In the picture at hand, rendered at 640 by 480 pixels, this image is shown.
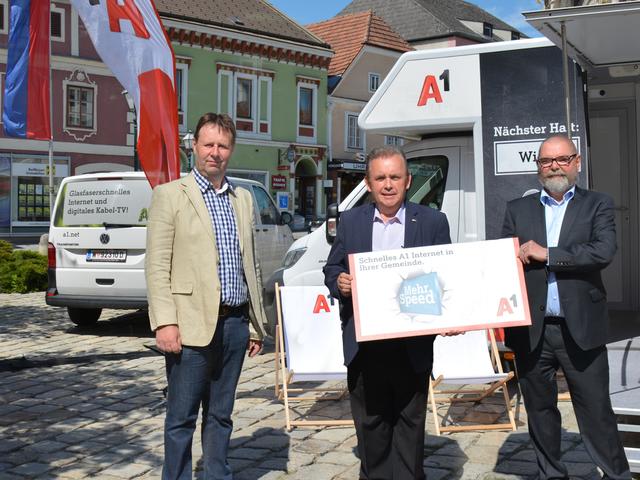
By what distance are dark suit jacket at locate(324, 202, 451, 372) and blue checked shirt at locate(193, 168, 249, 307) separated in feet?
1.61

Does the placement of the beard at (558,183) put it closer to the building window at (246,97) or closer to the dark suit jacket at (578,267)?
the dark suit jacket at (578,267)

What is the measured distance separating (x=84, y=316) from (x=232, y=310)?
7067mm

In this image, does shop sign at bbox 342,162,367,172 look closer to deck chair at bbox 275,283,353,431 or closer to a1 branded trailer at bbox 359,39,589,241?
a1 branded trailer at bbox 359,39,589,241

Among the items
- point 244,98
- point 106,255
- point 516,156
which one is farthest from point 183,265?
point 244,98

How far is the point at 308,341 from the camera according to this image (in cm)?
653

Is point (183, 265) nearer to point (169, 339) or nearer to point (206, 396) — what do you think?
point (169, 339)

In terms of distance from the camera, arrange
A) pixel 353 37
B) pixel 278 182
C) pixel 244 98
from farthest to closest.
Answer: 1. pixel 353 37
2. pixel 278 182
3. pixel 244 98

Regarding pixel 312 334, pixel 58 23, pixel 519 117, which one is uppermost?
pixel 58 23

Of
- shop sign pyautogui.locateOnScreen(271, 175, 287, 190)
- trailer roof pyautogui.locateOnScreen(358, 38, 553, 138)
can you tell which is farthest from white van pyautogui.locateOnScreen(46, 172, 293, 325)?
shop sign pyautogui.locateOnScreen(271, 175, 287, 190)

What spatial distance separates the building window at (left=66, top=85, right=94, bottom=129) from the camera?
32219mm

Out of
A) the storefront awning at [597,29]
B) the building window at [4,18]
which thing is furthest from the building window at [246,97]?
Answer: the storefront awning at [597,29]

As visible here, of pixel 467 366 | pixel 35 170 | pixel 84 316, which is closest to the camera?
pixel 467 366

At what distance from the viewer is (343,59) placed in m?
42.2

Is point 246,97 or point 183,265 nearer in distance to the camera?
point 183,265
